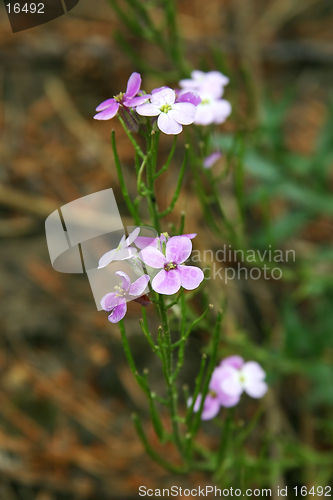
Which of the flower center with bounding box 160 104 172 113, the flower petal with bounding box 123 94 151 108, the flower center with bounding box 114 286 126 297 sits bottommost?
the flower center with bounding box 114 286 126 297

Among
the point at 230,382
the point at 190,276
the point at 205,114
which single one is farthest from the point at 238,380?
the point at 205,114

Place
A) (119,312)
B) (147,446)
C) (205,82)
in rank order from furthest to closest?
1. (205,82)
2. (147,446)
3. (119,312)

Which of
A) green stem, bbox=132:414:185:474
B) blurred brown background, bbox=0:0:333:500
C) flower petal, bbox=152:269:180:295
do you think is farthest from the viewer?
blurred brown background, bbox=0:0:333:500

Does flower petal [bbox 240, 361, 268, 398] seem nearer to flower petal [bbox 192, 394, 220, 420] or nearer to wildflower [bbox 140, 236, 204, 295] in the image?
flower petal [bbox 192, 394, 220, 420]

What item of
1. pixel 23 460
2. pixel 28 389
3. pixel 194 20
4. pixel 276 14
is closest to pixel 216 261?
pixel 28 389

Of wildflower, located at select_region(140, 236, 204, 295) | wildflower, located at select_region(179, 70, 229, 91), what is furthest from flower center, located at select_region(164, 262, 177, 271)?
wildflower, located at select_region(179, 70, 229, 91)

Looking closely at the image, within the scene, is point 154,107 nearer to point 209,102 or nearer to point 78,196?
point 209,102

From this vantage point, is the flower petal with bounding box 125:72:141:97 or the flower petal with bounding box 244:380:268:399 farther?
the flower petal with bounding box 244:380:268:399

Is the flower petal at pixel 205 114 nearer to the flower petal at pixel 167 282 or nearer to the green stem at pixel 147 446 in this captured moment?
the flower petal at pixel 167 282
